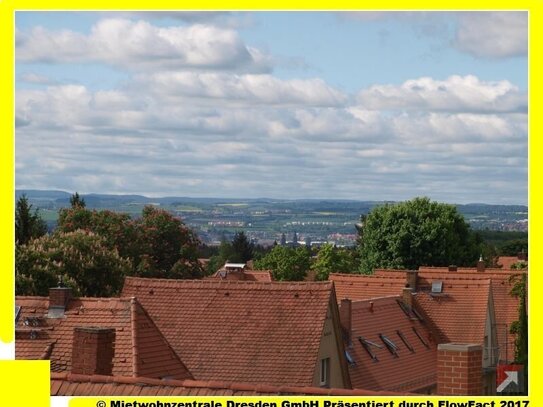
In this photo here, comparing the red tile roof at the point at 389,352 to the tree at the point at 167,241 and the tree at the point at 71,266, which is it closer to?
the tree at the point at 71,266

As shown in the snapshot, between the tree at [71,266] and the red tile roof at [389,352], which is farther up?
the tree at [71,266]

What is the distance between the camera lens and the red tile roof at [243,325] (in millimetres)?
39156

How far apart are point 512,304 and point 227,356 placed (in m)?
28.2

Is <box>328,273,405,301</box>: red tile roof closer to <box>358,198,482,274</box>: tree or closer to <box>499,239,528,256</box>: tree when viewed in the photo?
<box>358,198,482,274</box>: tree

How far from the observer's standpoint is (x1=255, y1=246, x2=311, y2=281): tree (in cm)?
10144

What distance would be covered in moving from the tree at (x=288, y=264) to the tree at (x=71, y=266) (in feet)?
122

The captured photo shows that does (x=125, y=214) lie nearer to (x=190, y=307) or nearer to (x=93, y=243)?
(x=93, y=243)

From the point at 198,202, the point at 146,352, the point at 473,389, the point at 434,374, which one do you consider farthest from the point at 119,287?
the point at 198,202

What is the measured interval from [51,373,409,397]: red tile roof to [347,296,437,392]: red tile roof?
29.2 metres

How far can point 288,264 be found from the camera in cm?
10175

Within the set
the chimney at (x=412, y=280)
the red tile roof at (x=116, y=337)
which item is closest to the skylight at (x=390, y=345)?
the chimney at (x=412, y=280)

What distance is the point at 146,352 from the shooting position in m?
32.3

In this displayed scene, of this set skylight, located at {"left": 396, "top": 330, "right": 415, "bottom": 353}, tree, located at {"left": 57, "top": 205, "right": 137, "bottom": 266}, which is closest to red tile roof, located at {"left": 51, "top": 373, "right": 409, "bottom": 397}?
skylight, located at {"left": 396, "top": 330, "right": 415, "bottom": 353}

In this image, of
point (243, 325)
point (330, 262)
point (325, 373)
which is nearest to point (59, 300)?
point (243, 325)
